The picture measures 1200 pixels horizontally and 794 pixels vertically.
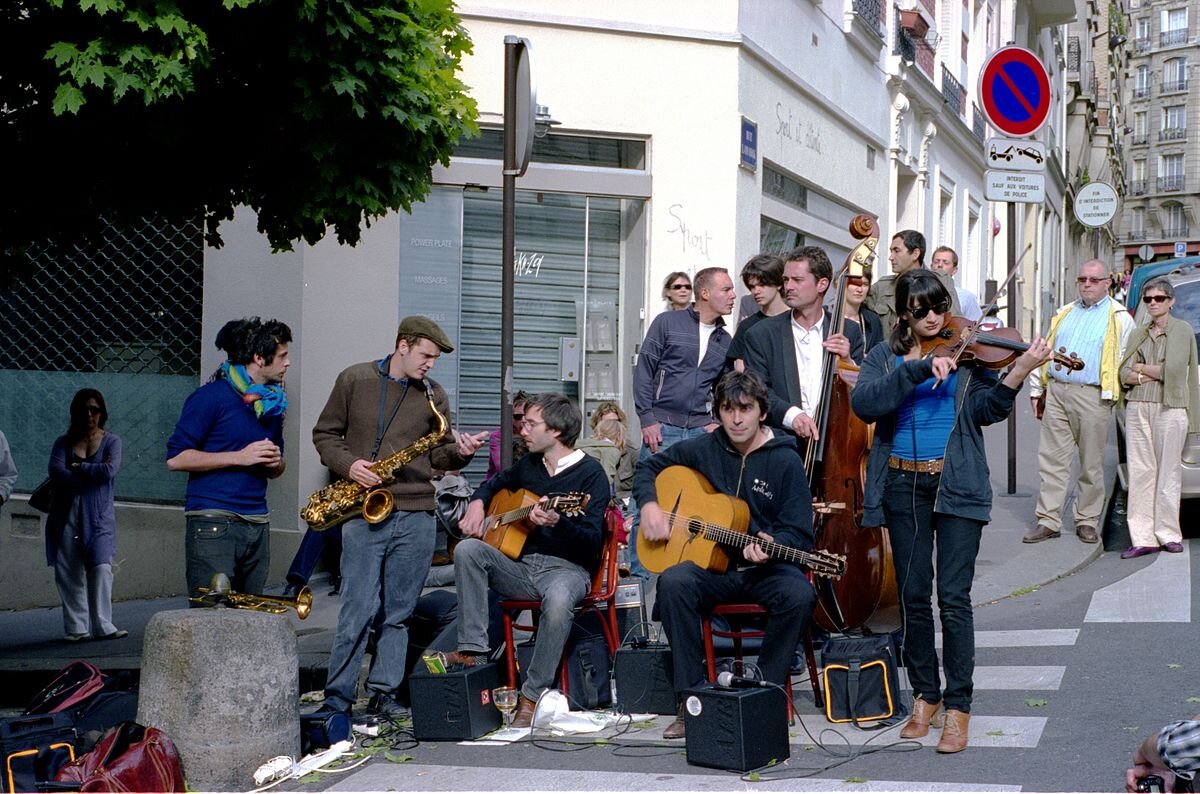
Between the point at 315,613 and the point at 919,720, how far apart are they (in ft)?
16.3

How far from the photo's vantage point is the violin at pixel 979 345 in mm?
6055

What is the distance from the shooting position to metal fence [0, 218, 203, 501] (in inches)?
487

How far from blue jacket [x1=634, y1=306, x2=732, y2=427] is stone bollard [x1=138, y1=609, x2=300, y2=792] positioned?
3.35 meters

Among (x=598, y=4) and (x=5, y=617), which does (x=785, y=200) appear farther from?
(x=5, y=617)

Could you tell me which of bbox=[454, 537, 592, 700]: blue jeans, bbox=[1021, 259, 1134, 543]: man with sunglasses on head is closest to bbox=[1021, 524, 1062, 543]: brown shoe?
bbox=[1021, 259, 1134, 543]: man with sunglasses on head

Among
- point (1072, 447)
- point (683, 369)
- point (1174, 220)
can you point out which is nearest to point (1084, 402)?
point (1072, 447)

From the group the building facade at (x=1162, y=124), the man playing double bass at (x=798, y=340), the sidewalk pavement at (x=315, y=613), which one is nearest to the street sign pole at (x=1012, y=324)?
the sidewalk pavement at (x=315, y=613)

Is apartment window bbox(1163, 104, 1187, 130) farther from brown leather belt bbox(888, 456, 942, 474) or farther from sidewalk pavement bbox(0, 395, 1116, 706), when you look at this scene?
brown leather belt bbox(888, 456, 942, 474)

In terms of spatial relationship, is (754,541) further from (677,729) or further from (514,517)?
(514,517)

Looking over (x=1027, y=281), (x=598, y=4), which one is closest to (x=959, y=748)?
(x=598, y=4)

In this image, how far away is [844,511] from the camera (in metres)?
7.36

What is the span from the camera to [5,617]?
475 inches

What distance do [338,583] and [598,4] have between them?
5385 millimetres

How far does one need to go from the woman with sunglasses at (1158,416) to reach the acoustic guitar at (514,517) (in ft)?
18.0
